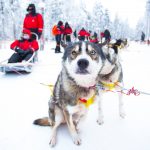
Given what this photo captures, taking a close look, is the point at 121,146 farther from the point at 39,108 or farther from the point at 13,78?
the point at 13,78

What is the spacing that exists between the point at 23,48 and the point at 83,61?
3.88 m

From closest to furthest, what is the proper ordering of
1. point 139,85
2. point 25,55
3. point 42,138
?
point 42,138 → point 139,85 → point 25,55

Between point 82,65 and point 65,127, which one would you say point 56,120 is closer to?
point 65,127

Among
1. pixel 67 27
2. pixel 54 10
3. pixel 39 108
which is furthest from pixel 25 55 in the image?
pixel 54 10

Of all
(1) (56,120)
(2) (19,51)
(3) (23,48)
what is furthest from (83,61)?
(3) (23,48)

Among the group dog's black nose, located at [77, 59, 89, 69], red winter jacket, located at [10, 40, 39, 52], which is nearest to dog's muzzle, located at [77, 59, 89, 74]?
dog's black nose, located at [77, 59, 89, 69]

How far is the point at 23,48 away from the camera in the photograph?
5.55m

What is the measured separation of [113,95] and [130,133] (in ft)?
4.29

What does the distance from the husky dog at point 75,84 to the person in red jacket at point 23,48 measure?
10.3 feet

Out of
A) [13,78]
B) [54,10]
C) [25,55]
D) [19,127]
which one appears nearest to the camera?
[19,127]

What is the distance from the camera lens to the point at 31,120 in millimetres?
2695

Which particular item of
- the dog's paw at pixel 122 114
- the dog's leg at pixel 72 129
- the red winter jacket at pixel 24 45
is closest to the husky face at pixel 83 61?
the dog's leg at pixel 72 129

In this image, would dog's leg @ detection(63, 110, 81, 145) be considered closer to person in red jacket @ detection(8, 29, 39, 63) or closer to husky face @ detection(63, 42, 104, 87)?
husky face @ detection(63, 42, 104, 87)

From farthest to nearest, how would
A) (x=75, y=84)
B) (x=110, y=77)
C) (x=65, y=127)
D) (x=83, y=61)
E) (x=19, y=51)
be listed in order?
(x=19, y=51) → (x=110, y=77) → (x=65, y=127) → (x=75, y=84) → (x=83, y=61)
